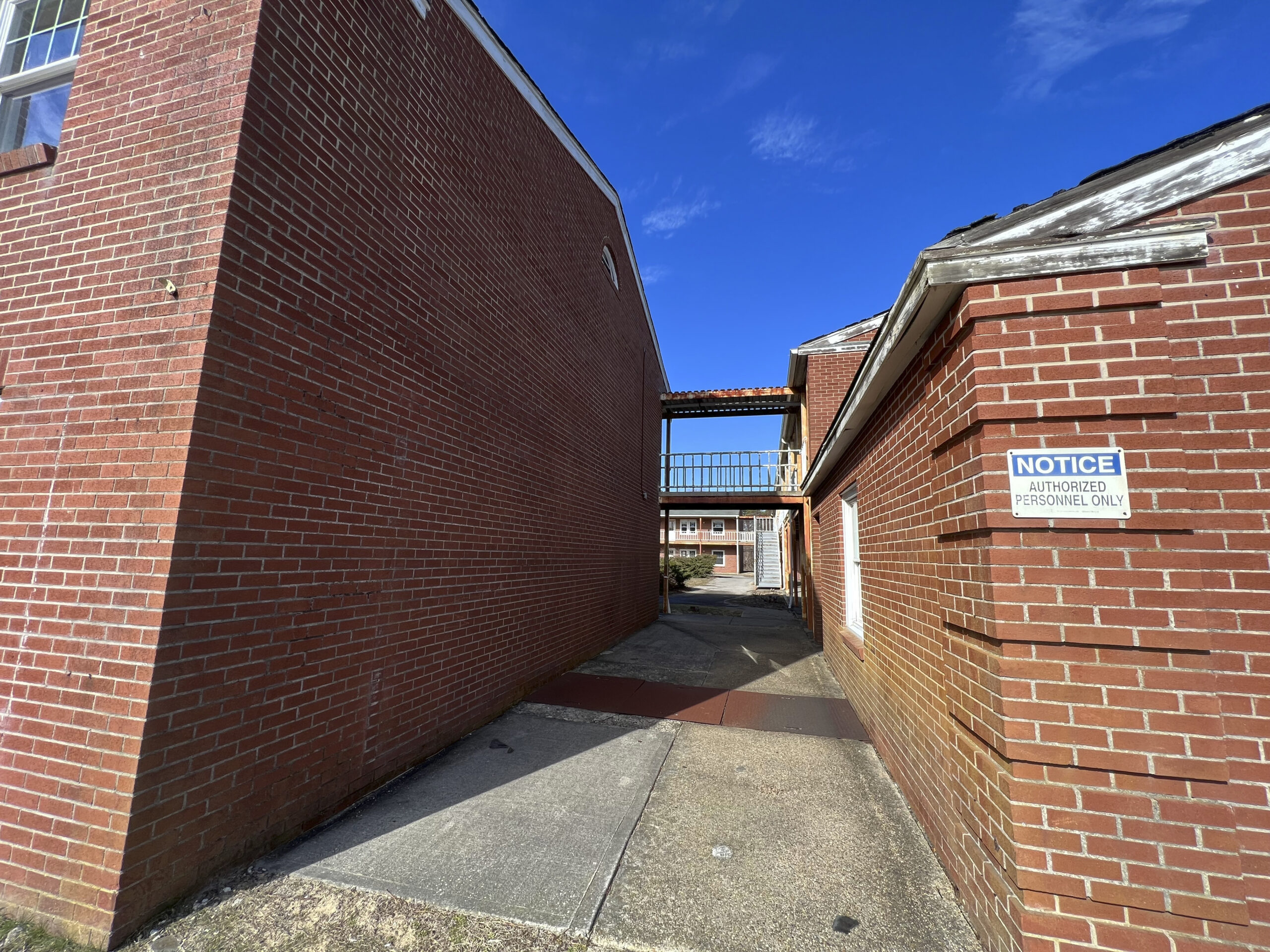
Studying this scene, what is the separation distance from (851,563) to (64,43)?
797 cm

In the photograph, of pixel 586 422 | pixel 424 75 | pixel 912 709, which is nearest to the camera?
pixel 912 709

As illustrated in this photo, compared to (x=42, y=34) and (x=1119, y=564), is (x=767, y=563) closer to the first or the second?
(x=1119, y=564)

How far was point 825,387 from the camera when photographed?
1191 centimetres

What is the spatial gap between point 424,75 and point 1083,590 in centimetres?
551

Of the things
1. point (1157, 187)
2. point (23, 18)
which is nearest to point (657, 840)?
point (1157, 187)

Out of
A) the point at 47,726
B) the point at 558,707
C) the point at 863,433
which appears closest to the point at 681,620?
the point at 558,707

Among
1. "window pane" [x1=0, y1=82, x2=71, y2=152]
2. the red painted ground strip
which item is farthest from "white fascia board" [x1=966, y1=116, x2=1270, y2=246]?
"window pane" [x1=0, y1=82, x2=71, y2=152]

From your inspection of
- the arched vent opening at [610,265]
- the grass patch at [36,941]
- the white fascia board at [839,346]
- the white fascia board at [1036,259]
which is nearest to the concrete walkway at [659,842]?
the grass patch at [36,941]

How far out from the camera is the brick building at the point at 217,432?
2350 millimetres

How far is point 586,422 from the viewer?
785 cm

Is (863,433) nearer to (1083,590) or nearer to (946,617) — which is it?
(946,617)

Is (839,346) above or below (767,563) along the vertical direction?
above

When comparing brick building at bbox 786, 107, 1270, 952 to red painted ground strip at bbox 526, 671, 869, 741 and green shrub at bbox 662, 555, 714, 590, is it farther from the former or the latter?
green shrub at bbox 662, 555, 714, 590

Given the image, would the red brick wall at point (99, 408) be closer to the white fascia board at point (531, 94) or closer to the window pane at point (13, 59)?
the window pane at point (13, 59)
